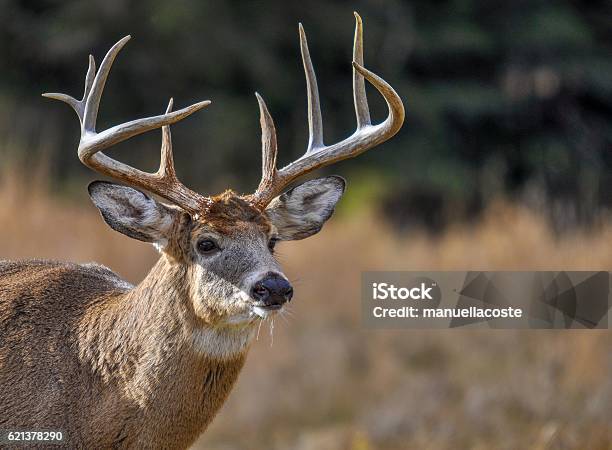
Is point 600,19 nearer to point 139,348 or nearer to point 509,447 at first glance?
point 509,447

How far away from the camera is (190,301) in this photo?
5914 millimetres

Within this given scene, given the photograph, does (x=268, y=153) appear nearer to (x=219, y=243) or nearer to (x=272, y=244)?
(x=272, y=244)

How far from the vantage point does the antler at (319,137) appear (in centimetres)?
627

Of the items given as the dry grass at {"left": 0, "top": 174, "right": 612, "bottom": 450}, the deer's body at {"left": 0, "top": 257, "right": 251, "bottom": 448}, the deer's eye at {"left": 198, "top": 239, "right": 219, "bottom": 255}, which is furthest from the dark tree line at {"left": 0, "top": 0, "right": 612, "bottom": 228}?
the deer's eye at {"left": 198, "top": 239, "right": 219, "bottom": 255}

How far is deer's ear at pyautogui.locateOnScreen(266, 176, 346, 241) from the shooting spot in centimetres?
644

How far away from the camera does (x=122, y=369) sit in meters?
5.95

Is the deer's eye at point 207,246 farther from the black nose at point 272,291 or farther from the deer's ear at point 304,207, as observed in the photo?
the deer's ear at point 304,207

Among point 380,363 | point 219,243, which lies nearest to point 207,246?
point 219,243

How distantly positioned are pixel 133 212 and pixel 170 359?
71 centimetres

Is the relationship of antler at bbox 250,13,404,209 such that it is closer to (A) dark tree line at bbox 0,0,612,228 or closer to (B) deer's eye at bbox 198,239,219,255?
(B) deer's eye at bbox 198,239,219,255

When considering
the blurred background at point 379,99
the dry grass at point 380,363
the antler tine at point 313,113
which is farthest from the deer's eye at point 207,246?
the blurred background at point 379,99

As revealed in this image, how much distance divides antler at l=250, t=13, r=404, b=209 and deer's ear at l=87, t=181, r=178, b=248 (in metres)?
0.45

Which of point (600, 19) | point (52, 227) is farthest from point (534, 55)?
point (52, 227)

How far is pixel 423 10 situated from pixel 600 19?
316 centimetres
